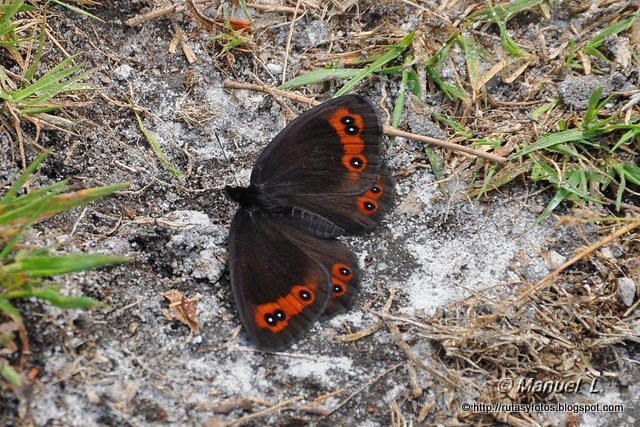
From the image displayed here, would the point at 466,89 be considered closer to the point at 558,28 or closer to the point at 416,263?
the point at 558,28

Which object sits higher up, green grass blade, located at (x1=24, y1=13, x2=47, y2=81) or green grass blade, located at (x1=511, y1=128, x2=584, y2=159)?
green grass blade, located at (x1=24, y1=13, x2=47, y2=81)

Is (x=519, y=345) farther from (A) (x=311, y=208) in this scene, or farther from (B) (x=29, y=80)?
(B) (x=29, y=80)

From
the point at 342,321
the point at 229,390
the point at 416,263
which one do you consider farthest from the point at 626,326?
the point at 229,390

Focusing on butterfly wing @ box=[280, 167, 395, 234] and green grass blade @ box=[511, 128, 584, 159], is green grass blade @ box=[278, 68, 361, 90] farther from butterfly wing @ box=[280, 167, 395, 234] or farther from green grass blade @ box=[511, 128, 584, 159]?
green grass blade @ box=[511, 128, 584, 159]

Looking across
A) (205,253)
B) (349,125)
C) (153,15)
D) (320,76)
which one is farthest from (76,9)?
(349,125)

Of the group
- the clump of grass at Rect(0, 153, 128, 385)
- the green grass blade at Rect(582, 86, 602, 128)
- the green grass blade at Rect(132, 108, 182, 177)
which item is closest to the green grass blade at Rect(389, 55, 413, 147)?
the green grass blade at Rect(582, 86, 602, 128)

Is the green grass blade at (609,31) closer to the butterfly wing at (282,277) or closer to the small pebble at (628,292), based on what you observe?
the small pebble at (628,292)

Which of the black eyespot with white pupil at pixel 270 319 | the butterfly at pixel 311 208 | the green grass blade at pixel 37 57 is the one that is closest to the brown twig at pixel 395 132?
the butterfly at pixel 311 208
